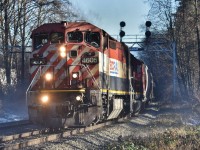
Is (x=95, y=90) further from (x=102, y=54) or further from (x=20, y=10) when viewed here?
(x=20, y=10)

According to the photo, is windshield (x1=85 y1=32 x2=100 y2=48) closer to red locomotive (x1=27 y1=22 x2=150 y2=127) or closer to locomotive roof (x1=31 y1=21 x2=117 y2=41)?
red locomotive (x1=27 y1=22 x2=150 y2=127)

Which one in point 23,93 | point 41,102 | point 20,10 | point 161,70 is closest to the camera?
point 41,102

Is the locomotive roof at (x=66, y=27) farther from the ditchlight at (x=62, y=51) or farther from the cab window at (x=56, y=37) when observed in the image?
the ditchlight at (x=62, y=51)

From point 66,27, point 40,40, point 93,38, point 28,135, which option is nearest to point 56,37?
point 66,27

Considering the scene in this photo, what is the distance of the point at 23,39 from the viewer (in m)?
35.4

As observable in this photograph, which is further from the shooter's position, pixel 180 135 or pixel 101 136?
pixel 101 136

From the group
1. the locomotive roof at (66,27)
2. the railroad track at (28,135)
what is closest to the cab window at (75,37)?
the locomotive roof at (66,27)

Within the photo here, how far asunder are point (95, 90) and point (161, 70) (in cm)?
4920

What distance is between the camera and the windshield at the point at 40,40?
14.5 m

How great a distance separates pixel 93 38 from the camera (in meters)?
14.7

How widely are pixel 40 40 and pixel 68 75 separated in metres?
1.71

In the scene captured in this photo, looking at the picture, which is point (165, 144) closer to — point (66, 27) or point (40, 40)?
point (66, 27)

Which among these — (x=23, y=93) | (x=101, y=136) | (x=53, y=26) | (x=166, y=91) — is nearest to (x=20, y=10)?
(x=23, y=93)

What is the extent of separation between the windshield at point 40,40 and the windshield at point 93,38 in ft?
4.79
